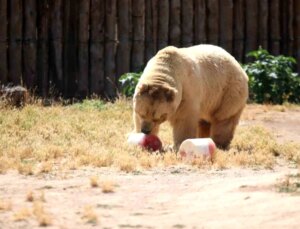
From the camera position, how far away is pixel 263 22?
1681 cm

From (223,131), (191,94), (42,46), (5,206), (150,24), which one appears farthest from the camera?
(150,24)


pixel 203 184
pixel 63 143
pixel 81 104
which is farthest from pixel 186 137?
pixel 81 104

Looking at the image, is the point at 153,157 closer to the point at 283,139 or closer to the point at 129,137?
the point at 129,137

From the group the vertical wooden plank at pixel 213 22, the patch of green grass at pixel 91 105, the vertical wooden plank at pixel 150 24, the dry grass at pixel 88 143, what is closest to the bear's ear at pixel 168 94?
the dry grass at pixel 88 143

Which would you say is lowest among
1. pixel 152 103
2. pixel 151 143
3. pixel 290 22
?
pixel 151 143

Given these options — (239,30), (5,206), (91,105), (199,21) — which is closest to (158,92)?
(5,206)

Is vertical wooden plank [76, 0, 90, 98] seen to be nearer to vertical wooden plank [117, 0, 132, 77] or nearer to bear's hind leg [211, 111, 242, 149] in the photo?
vertical wooden plank [117, 0, 132, 77]

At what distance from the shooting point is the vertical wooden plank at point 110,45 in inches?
613

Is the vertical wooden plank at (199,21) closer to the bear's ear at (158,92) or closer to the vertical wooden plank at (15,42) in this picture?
the vertical wooden plank at (15,42)

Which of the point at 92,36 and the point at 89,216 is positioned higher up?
the point at 92,36

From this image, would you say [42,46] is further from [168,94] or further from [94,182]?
[94,182]

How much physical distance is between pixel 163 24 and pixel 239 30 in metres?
1.67

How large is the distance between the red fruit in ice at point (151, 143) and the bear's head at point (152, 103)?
0.26ft

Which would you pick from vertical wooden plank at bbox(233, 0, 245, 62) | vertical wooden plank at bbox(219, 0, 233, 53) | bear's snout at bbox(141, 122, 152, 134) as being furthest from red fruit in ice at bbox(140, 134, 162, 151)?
vertical wooden plank at bbox(233, 0, 245, 62)
